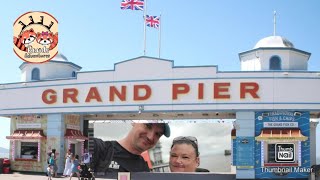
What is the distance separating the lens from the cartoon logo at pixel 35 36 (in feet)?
101

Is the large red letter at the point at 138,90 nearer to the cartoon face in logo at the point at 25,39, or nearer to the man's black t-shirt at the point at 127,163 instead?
the man's black t-shirt at the point at 127,163

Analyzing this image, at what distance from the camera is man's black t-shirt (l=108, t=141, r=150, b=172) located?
24500mm

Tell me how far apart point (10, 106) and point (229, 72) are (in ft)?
54.6

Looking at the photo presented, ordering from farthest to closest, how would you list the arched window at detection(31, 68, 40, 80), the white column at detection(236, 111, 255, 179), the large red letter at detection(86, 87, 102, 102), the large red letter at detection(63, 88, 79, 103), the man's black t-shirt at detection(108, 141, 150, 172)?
the arched window at detection(31, 68, 40, 80)
the large red letter at detection(63, 88, 79, 103)
the large red letter at detection(86, 87, 102, 102)
the white column at detection(236, 111, 255, 179)
the man's black t-shirt at detection(108, 141, 150, 172)

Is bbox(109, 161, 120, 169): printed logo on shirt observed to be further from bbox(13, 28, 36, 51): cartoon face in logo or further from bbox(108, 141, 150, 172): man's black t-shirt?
bbox(13, 28, 36, 51): cartoon face in logo

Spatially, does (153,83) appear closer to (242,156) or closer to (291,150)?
(242,156)

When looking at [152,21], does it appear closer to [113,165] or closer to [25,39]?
[25,39]

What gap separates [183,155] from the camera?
81.6ft

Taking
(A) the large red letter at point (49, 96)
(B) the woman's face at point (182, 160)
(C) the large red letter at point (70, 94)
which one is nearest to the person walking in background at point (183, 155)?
(B) the woman's face at point (182, 160)

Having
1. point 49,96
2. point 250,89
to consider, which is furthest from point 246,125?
point 49,96

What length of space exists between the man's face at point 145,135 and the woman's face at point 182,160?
118 centimetres

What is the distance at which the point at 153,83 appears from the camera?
3050cm

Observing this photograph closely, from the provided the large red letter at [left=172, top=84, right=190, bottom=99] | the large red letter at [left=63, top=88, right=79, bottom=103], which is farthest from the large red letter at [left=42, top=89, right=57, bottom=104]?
the large red letter at [left=172, top=84, right=190, bottom=99]

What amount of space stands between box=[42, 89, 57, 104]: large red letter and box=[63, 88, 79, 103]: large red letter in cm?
88
